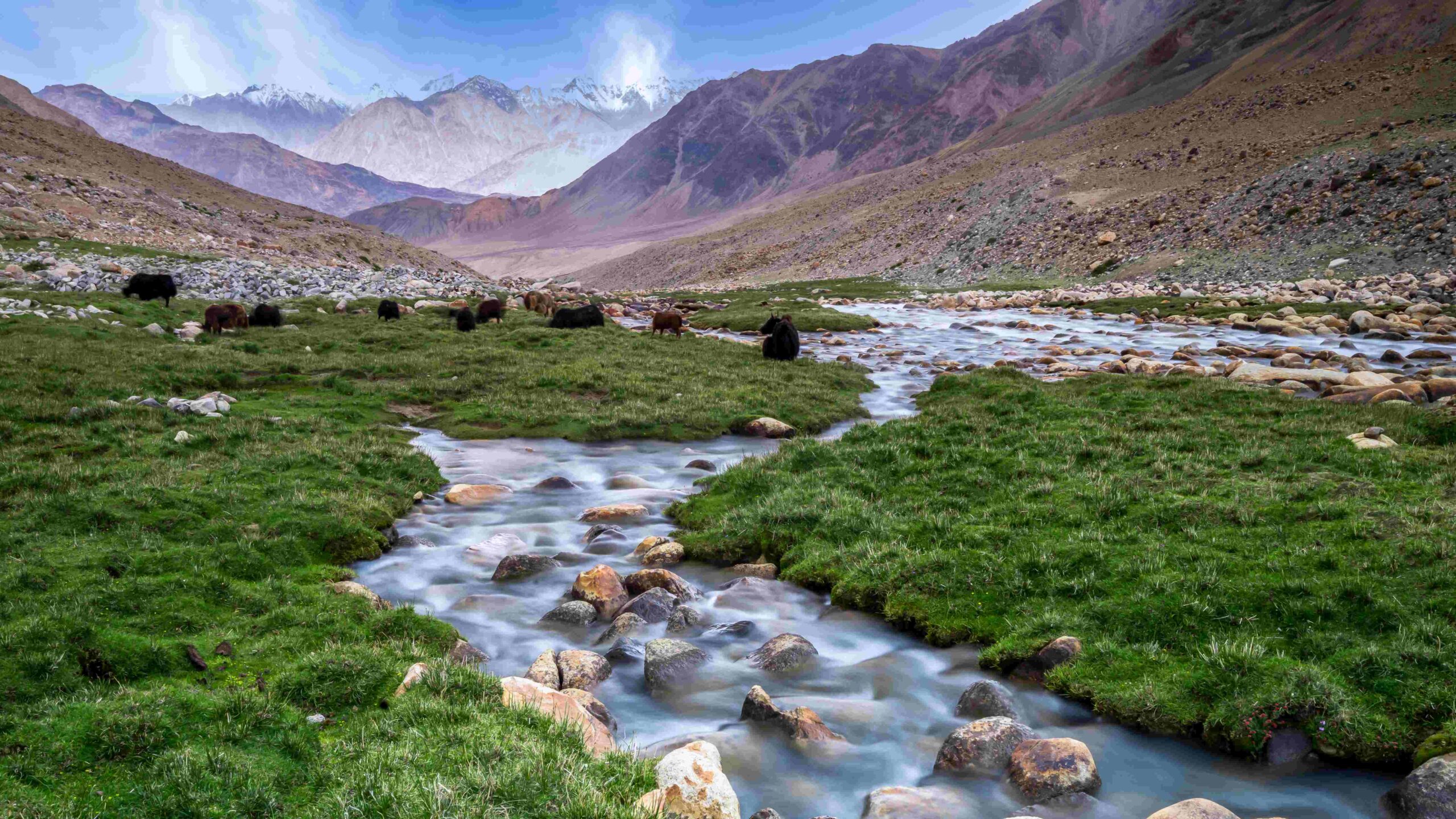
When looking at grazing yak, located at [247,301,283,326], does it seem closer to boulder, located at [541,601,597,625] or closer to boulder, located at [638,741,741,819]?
boulder, located at [541,601,597,625]

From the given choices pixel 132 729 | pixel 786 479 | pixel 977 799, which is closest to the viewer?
pixel 132 729

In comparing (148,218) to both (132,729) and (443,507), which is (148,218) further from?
(132,729)

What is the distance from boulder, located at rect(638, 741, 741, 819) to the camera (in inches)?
203

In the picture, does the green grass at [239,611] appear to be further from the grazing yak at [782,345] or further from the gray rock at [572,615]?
the grazing yak at [782,345]

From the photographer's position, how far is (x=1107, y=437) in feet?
47.3

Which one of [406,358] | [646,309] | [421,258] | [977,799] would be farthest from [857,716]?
[421,258]

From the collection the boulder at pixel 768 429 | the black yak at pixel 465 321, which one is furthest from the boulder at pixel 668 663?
the black yak at pixel 465 321

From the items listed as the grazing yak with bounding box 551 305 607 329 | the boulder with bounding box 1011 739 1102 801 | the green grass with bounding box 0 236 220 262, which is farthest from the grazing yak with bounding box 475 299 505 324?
the boulder with bounding box 1011 739 1102 801

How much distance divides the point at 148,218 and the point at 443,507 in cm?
5599

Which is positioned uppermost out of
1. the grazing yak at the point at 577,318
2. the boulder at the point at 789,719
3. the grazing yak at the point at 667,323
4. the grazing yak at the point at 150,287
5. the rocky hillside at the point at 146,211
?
the rocky hillside at the point at 146,211

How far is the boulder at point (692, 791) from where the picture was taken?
203 inches

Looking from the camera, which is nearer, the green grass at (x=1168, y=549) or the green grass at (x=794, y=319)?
the green grass at (x=1168, y=549)

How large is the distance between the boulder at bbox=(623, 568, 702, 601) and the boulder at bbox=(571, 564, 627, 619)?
0.44ft

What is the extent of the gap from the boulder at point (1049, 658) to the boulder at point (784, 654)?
218cm
